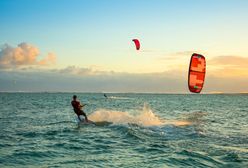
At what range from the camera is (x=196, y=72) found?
1941 cm

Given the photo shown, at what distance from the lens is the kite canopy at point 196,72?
1922 centimetres

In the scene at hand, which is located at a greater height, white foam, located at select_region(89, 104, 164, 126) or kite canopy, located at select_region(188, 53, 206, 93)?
kite canopy, located at select_region(188, 53, 206, 93)

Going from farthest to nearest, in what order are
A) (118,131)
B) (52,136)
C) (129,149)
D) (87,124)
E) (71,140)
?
1. (87,124)
2. (118,131)
3. (52,136)
4. (71,140)
5. (129,149)

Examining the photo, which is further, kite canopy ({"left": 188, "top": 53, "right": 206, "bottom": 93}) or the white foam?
the white foam

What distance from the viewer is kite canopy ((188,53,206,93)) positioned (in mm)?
19219

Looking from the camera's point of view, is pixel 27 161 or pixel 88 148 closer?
pixel 27 161

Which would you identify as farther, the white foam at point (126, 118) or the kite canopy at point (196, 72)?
the white foam at point (126, 118)

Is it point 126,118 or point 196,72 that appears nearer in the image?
point 196,72

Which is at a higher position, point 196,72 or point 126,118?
point 196,72

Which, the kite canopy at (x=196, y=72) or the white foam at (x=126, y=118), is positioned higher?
the kite canopy at (x=196, y=72)

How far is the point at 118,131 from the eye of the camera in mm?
20469

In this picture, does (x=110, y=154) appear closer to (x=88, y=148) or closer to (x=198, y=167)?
(x=88, y=148)

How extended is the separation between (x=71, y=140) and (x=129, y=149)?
12.4 ft

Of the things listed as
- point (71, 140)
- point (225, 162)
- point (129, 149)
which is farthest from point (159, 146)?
point (71, 140)
